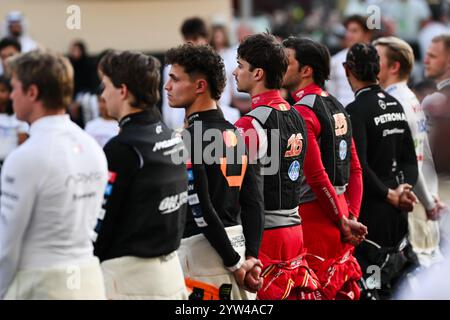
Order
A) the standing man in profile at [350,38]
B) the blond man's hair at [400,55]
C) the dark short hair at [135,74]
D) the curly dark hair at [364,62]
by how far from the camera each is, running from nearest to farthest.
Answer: the dark short hair at [135,74]
the curly dark hair at [364,62]
the blond man's hair at [400,55]
the standing man in profile at [350,38]

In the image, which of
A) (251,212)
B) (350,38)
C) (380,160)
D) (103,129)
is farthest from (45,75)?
(350,38)

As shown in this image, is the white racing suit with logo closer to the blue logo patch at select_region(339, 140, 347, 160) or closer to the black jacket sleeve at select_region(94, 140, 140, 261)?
the black jacket sleeve at select_region(94, 140, 140, 261)

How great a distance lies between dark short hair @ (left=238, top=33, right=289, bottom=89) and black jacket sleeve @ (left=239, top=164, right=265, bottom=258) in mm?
660

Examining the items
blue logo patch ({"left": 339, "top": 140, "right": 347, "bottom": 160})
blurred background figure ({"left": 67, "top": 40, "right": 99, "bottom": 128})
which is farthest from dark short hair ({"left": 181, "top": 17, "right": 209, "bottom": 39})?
blue logo patch ({"left": 339, "top": 140, "right": 347, "bottom": 160})

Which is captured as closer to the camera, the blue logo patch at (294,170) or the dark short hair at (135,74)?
the dark short hair at (135,74)

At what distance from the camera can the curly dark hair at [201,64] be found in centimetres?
562

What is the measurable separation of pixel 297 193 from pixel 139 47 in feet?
35.5

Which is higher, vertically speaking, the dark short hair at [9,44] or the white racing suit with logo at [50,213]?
the white racing suit with logo at [50,213]

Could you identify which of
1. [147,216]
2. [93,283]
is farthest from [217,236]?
[93,283]

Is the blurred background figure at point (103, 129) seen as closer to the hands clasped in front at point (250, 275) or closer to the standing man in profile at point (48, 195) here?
the hands clasped in front at point (250, 275)

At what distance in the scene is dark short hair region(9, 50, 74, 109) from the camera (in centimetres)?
449

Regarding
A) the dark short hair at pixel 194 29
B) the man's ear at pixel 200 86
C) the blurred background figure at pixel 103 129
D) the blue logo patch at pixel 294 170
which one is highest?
the man's ear at pixel 200 86

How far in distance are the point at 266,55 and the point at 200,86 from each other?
55 centimetres

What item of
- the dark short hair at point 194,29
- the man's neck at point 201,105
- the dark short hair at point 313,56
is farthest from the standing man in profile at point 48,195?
the dark short hair at point 194,29
